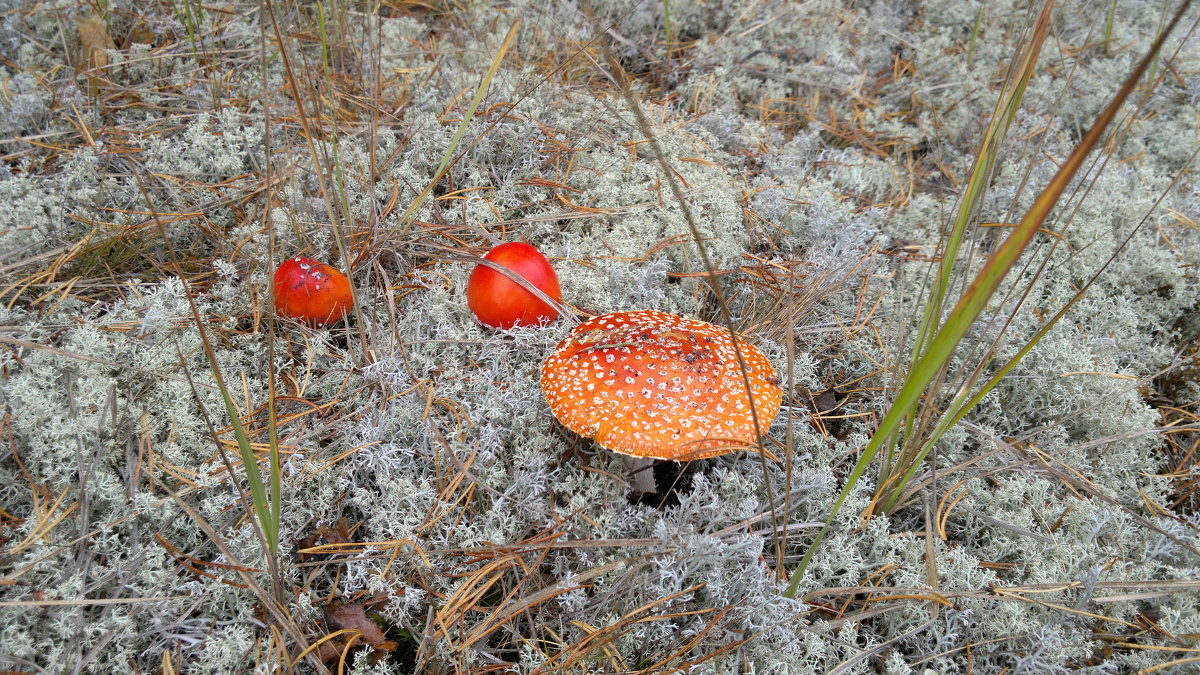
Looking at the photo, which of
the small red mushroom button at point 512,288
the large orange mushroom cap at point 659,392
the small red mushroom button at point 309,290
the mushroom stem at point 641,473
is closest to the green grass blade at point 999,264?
the large orange mushroom cap at point 659,392

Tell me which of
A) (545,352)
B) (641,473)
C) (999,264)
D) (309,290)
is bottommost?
(641,473)

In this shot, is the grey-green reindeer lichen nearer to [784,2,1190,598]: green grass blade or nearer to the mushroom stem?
the mushroom stem

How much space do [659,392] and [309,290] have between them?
1517 mm

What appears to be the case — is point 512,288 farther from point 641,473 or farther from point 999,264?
point 999,264

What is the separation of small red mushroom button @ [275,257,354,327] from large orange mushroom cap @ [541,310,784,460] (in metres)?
1.03

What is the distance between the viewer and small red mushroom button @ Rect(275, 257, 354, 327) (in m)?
2.71

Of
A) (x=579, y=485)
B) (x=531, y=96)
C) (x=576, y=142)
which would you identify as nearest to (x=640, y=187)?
(x=576, y=142)

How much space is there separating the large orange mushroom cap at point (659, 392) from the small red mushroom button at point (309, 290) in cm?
103

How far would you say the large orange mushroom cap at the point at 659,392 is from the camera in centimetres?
205

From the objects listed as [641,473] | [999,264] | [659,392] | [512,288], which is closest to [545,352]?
[512,288]

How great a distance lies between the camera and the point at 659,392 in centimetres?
211

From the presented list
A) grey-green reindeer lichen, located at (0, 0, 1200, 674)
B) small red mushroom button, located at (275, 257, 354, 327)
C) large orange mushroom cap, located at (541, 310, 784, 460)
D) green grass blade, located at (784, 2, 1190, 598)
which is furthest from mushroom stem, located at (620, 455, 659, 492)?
small red mushroom button, located at (275, 257, 354, 327)

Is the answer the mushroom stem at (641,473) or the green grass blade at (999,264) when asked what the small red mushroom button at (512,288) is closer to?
the mushroom stem at (641,473)

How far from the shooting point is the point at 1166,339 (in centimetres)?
326
